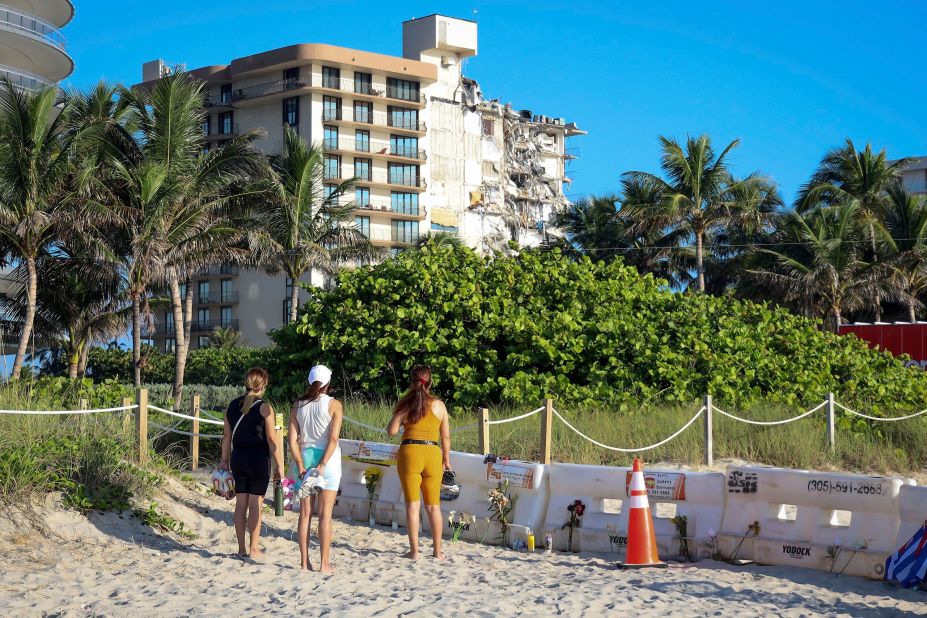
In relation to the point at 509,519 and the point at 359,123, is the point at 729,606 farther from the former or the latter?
the point at 359,123

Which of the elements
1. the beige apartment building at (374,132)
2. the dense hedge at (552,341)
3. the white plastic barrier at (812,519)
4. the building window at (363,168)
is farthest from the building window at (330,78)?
the white plastic barrier at (812,519)

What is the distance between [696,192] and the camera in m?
40.2

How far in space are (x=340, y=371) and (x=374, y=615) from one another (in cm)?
1130

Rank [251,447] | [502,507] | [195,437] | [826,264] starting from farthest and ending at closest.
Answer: [826,264] → [195,437] → [502,507] → [251,447]

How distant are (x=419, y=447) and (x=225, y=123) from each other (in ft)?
218

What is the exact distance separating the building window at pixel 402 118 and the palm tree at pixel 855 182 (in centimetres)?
3355

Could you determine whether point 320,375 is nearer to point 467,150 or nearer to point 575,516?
point 575,516

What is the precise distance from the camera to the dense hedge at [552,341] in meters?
16.4

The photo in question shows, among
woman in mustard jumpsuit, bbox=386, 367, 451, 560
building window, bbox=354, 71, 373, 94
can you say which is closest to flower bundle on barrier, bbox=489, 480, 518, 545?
woman in mustard jumpsuit, bbox=386, 367, 451, 560

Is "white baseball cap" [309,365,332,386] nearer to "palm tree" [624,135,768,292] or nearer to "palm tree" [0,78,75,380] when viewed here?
"palm tree" [0,78,75,380]

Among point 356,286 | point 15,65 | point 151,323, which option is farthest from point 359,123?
point 356,286

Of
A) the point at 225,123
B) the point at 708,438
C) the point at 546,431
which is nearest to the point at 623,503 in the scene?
the point at 546,431

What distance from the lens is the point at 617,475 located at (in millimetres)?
9266

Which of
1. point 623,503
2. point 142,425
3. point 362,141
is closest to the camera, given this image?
point 623,503
